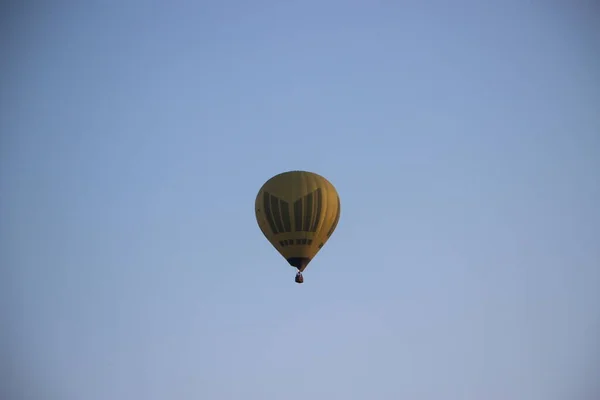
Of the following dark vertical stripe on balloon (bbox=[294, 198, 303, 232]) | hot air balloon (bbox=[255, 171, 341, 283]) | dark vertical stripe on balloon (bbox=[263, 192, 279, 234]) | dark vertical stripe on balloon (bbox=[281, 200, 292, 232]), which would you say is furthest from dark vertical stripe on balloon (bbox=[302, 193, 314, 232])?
dark vertical stripe on balloon (bbox=[263, 192, 279, 234])

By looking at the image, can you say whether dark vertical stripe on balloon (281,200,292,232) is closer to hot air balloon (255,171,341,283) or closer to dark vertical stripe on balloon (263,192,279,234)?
hot air balloon (255,171,341,283)

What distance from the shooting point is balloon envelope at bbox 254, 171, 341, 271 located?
51.8 metres

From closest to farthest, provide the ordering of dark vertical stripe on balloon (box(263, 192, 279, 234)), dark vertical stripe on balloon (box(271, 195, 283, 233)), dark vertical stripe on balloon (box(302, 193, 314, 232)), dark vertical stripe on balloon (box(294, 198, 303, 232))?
1. dark vertical stripe on balloon (box(294, 198, 303, 232))
2. dark vertical stripe on balloon (box(302, 193, 314, 232))
3. dark vertical stripe on balloon (box(271, 195, 283, 233))
4. dark vertical stripe on balloon (box(263, 192, 279, 234))

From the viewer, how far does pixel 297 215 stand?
5175cm

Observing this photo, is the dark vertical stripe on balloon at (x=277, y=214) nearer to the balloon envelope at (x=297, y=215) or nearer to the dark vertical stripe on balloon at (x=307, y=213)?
the balloon envelope at (x=297, y=215)

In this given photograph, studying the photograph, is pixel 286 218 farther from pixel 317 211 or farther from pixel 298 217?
pixel 317 211

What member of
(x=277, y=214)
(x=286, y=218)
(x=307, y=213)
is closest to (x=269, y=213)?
(x=277, y=214)

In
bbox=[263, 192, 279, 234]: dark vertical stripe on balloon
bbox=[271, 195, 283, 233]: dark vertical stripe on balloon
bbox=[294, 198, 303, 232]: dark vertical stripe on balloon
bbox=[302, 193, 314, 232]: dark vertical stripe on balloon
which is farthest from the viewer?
bbox=[263, 192, 279, 234]: dark vertical stripe on balloon

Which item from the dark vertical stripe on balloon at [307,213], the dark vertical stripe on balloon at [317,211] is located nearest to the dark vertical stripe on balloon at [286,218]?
the dark vertical stripe on balloon at [307,213]

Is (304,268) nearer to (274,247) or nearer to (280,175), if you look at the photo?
(274,247)

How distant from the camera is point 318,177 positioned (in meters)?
53.7

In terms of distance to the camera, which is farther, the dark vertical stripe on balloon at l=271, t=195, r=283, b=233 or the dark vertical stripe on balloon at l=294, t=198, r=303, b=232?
the dark vertical stripe on balloon at l=271, t=195, r=283, b=233

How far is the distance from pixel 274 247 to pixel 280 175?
158 inches

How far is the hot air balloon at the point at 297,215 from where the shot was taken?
51844mm
